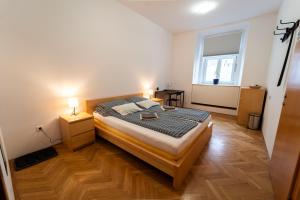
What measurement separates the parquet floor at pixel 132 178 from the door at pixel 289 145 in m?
0.32

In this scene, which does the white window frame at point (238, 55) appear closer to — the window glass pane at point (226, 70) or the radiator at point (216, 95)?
the window glass pane at point (226, 70)

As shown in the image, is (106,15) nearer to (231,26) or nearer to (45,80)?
(45,80)

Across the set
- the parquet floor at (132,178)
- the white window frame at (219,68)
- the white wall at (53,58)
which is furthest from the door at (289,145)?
the white window frame at (219,68)

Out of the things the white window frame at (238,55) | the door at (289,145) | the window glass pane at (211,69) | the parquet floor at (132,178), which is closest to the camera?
the door at (289,145)

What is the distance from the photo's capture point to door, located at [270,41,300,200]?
116 centimetres

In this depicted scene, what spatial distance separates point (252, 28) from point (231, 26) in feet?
1.81

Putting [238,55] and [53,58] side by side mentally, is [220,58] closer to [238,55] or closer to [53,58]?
[238,55]

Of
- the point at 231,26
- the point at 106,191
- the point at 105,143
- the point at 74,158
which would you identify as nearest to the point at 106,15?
the point at 105,143

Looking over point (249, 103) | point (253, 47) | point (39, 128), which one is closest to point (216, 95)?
point (249, 103)

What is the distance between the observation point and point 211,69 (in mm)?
4691

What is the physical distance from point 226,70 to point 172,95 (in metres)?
1.92

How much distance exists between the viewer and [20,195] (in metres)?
1.45

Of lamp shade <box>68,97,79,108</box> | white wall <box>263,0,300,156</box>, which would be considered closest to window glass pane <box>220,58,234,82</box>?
white wall <box>263,0,300,156</box>

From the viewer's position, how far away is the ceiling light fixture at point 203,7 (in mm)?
2922
